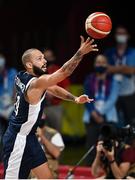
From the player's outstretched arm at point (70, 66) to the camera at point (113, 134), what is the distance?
5.17ft

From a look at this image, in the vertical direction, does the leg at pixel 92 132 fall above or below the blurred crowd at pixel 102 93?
below

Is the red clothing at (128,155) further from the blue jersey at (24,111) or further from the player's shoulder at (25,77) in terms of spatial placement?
the player's shoulder at (25,77)

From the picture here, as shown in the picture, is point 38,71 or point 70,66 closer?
point 70,66

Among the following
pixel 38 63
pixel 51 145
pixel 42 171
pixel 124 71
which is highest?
pixel 38 63

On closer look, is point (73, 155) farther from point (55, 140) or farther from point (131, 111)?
point (55, 140)

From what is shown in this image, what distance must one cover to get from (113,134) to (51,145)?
88 cm

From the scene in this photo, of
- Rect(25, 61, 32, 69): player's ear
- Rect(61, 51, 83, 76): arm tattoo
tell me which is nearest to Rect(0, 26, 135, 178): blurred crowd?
Rect(25, 61, 32, 69): player's ear

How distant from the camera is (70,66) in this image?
789cm

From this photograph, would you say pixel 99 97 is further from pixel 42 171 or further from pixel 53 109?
pixel 42 171

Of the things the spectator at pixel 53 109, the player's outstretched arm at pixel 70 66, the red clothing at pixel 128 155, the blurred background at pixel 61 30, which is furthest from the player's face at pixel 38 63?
the blurred background at pixel 61 30

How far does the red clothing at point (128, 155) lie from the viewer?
9508mm

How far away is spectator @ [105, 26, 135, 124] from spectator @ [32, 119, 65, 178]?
Result: 8.41ft

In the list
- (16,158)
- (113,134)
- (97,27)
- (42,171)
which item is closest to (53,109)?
(113,134)

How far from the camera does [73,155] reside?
13.4 m
